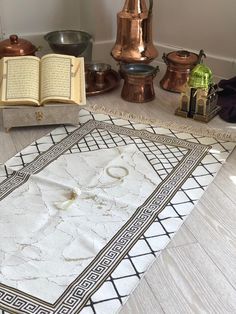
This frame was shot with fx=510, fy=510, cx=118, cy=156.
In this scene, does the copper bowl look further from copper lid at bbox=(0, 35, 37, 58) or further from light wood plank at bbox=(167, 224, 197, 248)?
light wood plank at bbox=(167, 224, 197, 248)

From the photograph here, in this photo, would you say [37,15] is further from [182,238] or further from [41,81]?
[182,238]

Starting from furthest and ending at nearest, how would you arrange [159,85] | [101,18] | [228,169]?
[101,18]
[159,85]
[228,169]

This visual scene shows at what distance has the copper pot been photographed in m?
2.12

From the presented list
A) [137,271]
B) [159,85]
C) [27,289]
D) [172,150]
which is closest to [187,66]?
[159,85]

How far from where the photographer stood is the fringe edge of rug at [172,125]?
5.90 ft

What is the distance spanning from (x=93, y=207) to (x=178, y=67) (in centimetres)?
96

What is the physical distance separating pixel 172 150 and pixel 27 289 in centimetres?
76

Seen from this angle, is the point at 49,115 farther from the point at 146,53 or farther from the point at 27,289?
the point at 27,289

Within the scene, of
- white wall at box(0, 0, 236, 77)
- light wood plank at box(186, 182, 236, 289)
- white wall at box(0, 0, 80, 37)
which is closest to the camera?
light wood plank at box(186, 182, 236, 289)

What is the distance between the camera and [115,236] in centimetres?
128

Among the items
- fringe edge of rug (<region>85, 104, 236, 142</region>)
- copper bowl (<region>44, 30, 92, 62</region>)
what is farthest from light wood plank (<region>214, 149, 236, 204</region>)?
copper bowl (<region>44, 30, 92, 62</region>)

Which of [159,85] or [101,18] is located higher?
[101,18]

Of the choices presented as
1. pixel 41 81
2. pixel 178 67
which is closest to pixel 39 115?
pixel 41 81

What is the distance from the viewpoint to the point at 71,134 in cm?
180
